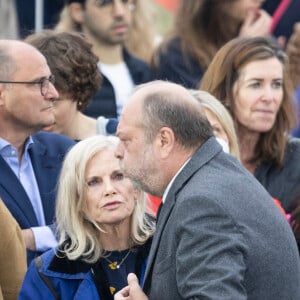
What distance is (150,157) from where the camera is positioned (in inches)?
153

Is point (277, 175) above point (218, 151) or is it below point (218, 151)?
below

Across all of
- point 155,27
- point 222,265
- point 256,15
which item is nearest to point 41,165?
point 222,265

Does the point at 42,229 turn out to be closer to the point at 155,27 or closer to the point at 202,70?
the point at 202,70

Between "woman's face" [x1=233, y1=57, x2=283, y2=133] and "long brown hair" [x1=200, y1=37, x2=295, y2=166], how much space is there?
35 millimetres

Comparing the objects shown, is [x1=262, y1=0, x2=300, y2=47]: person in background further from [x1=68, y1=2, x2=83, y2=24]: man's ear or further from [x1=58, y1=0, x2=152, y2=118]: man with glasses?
[x1=68, y1=2, x2=83, y2=24]: man's ear

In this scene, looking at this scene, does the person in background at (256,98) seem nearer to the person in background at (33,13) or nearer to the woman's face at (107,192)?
the woman's face at (107,192)

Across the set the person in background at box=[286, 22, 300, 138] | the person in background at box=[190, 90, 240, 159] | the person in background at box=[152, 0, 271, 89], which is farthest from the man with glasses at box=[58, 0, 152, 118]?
the person in background at box=[190, 90, 240, 159]

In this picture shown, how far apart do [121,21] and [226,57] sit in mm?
1571

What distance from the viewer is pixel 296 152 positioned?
250 inches

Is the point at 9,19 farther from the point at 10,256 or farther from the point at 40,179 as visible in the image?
the point at 10,256

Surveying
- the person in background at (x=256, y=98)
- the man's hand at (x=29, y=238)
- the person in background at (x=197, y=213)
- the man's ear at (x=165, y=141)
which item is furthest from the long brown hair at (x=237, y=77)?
the man's ear at (x=165, y=141)

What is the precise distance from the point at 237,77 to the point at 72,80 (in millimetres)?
1035

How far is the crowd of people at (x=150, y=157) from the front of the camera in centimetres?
371

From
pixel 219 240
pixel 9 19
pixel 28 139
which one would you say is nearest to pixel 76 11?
pixel 9 19
